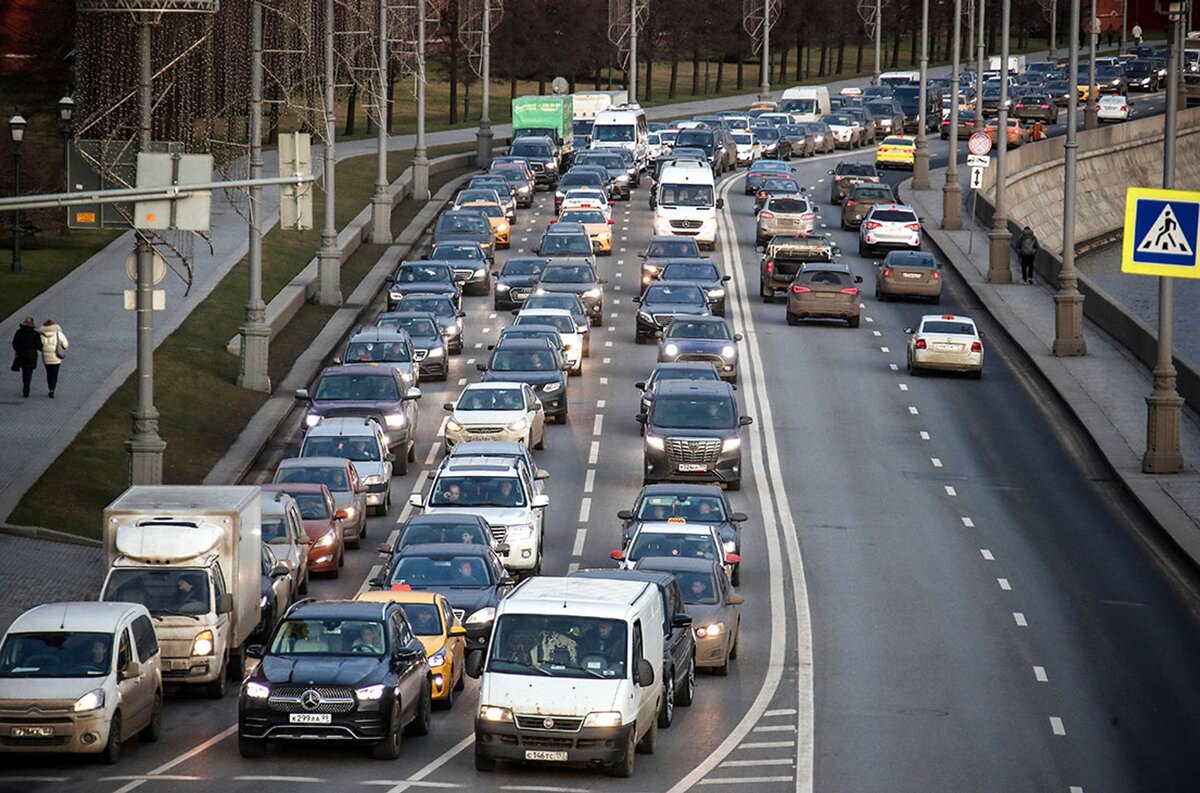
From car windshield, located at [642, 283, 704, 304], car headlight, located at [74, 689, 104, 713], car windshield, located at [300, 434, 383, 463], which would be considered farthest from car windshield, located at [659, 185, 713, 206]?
car headlight, located at [74, 689, 104, 713]

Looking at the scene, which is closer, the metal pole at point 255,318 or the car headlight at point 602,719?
the car headlight at point 602,719

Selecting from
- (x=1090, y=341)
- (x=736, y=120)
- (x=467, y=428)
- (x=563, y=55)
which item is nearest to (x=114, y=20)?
(x=467, y=428)

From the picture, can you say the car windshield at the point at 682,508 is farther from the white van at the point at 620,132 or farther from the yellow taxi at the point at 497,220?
the white van at the point at 620,132

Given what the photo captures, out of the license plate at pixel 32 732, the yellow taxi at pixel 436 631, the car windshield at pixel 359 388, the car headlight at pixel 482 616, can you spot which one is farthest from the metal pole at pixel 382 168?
the license plate at pixel 32 732

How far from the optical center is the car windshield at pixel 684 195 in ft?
218

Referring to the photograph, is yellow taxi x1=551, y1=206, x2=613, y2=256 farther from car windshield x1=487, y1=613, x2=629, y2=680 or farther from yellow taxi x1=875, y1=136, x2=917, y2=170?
car windshield x1=487, y1=613, x2=629, y2=680

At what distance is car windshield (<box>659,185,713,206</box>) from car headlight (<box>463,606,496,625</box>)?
39.3 meters

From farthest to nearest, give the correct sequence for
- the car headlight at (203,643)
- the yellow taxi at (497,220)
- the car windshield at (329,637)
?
the yellow taxi at (497,220) < the car headlight at (203,643) < the car windshield at (329,637)

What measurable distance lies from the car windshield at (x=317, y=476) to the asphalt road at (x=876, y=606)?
44.8 inches

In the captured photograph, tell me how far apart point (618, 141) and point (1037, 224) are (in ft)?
68.8

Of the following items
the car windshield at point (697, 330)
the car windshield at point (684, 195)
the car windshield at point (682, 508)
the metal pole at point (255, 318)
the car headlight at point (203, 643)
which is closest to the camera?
the car headlight at point (203, 643)

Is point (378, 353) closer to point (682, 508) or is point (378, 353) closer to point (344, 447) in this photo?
point (344, 447)

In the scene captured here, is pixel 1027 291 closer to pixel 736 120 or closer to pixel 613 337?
→ pixel 613 337

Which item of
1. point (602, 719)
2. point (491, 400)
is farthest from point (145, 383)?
point (602, 719)
